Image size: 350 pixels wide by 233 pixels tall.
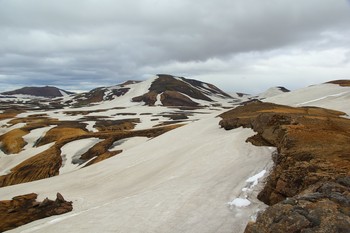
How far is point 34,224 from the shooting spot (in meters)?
20.2

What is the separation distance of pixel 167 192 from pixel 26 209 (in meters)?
11.4

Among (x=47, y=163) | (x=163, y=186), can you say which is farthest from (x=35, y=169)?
(x=163, y=186)

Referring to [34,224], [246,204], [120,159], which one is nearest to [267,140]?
[246,204]

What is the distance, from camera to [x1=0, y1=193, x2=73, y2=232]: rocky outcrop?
2186cm

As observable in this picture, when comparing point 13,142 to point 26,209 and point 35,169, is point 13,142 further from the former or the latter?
point 26,209

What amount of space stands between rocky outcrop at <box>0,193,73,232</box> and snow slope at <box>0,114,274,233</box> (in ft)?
3.55

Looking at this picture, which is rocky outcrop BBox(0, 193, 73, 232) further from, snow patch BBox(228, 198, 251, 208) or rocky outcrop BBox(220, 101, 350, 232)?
rocky outcrop BBox(220, 101, 350, 232)

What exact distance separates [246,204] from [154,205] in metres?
4.86

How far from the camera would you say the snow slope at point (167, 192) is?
1525 cm

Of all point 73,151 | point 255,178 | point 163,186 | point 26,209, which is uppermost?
point 255,178

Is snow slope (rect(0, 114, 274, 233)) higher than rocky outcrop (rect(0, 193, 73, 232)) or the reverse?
higher

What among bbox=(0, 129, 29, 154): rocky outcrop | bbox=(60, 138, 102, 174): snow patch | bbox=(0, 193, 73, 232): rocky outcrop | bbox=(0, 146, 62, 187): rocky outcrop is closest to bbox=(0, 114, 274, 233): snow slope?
bbox=(0, 193, 73, 232): rocky outcrop

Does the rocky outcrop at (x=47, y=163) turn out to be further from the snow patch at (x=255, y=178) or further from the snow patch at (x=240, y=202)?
the snow patch at (x=240, y=202)

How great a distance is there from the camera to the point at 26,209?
24.0 metres
